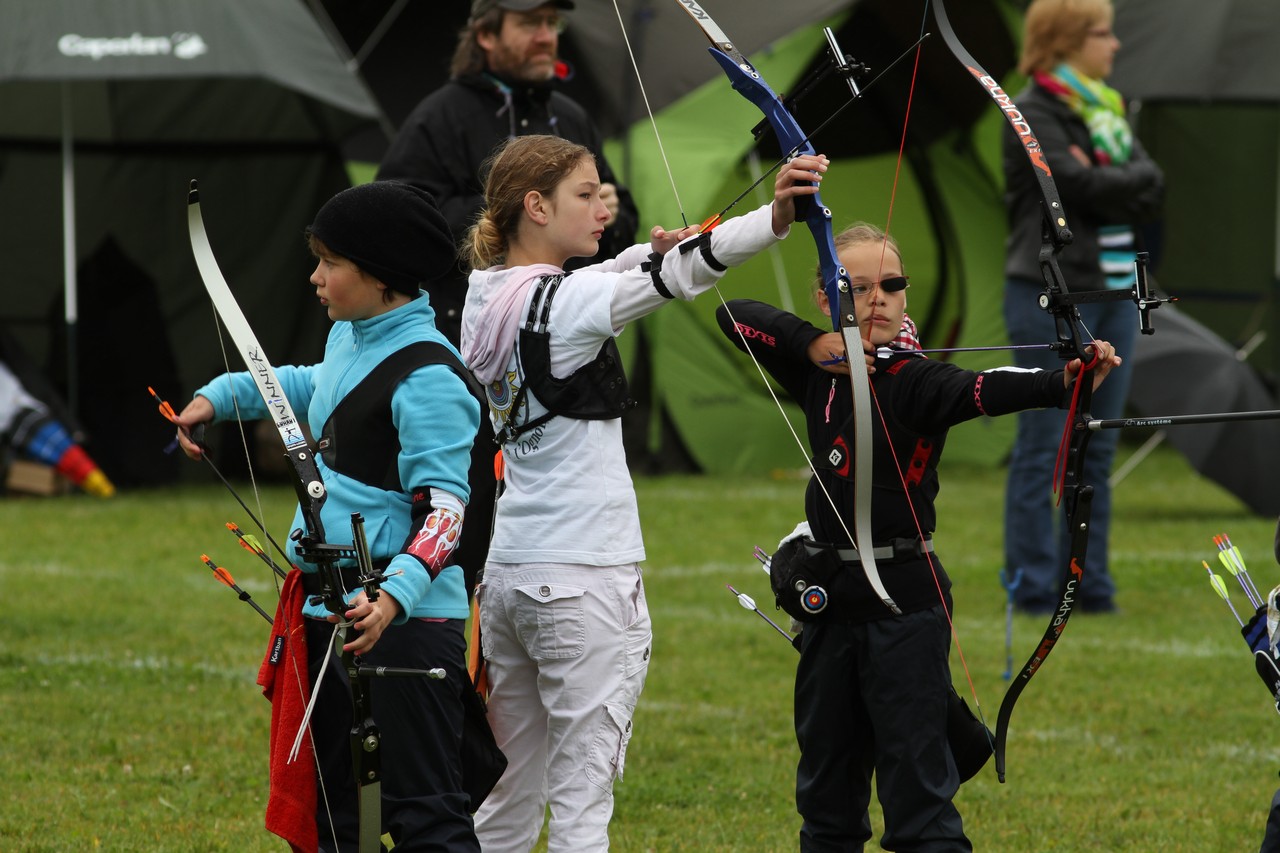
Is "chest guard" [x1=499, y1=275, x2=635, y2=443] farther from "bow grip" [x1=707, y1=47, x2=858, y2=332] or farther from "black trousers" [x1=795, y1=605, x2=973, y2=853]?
"black trousers" [x1=795, y1=605, x2=973, y2=853]

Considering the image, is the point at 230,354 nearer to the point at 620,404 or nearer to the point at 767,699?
the point at 767,699

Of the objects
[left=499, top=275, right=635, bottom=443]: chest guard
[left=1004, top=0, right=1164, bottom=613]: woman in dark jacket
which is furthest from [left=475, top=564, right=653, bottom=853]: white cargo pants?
[left=1004, top=0, right=1164, bottom=613]: woman in dark jacket

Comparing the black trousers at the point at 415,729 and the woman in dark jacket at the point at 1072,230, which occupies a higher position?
the black trousers at the point at 415,729

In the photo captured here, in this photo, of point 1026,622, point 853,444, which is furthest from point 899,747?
point 1026,622

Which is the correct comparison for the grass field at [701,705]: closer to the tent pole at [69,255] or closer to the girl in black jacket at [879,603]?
the girl in black jacket at [879,603]

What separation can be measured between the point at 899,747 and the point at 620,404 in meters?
0.82

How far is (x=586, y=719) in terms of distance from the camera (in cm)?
323

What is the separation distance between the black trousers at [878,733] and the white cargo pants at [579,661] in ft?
1.13

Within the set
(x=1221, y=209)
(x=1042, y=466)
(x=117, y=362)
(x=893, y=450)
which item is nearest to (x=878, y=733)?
(x=893, y=450)

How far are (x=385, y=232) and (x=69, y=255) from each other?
302 inches

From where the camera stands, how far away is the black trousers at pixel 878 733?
321 centimetres

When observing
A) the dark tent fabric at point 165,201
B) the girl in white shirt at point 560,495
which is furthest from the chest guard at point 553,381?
the dark tent fabric at point 165,201

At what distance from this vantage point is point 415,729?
3055mm

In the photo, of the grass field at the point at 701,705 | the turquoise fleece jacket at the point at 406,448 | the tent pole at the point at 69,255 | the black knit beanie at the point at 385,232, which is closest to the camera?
the turquoise fleece jacket at the point at 406,448
